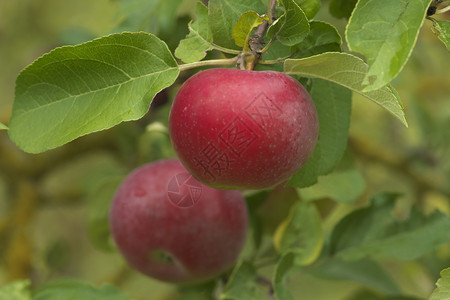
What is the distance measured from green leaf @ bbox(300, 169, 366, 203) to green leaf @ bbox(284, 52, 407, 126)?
405 mm

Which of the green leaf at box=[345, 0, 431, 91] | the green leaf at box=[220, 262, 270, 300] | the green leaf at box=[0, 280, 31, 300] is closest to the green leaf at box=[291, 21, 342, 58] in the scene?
the green leaf at box=[345, 0, 431, 91]

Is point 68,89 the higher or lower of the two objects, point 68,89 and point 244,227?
the higher

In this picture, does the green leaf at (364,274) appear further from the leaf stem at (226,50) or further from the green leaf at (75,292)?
the leaf stem at (226,50)

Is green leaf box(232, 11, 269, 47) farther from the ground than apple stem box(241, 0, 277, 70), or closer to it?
farther from the ground

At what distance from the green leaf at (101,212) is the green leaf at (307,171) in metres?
0.50

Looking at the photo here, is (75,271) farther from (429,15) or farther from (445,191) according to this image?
(429,15)

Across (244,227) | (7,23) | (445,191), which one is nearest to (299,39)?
(244,227)

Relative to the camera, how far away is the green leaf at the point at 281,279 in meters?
1.04

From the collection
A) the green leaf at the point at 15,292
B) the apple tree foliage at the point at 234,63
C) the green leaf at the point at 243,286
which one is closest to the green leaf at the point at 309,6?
the apple tree foliage at the point at 234,63

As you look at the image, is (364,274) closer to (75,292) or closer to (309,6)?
(75,292)

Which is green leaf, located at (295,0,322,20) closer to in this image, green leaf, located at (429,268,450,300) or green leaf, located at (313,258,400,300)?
green leaf, located at (429,268,450,300)

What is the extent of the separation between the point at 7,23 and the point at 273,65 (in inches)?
77.3

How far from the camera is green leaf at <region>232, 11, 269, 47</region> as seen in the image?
75 centimetres

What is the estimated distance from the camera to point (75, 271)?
7.84ft
